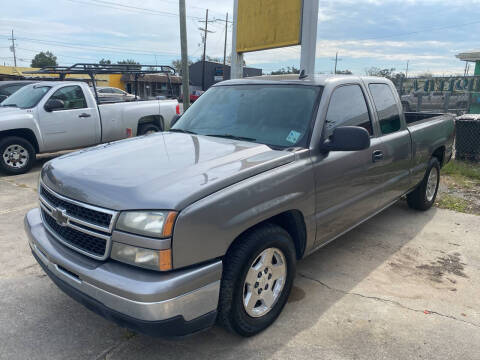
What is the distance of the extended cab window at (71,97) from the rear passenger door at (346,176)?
6.53 meters

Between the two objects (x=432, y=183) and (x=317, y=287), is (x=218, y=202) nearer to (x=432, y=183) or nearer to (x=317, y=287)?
(x=317, y=287)

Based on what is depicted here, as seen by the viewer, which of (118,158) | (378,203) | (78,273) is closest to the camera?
(78,273)

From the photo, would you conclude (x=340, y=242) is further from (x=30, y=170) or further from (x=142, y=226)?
(x=30, y=170)

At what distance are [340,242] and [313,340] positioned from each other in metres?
1.89

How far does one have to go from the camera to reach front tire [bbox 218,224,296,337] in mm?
2394

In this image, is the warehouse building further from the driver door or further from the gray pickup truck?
the gray pickup truck

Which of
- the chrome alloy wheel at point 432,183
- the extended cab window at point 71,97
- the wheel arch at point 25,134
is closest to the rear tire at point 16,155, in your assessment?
the wheel arch at point 25,134

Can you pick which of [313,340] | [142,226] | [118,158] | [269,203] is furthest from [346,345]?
[118,158]

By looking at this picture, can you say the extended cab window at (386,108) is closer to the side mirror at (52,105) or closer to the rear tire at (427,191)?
the rear tire at (427,191)

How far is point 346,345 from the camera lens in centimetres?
267

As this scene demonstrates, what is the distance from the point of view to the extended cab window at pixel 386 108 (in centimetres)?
407

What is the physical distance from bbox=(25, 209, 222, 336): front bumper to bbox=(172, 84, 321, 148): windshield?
1355 millimetres

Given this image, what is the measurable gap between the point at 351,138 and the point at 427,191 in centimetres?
310

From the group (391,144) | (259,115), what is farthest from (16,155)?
(391,144)
